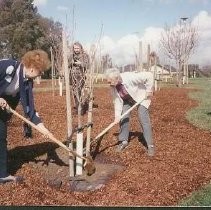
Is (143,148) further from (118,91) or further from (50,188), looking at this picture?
(50,188)

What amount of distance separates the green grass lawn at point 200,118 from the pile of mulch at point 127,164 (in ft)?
0.36

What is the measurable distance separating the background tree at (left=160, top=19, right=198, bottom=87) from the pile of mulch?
1110 mm

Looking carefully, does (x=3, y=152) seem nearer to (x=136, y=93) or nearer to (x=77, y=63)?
(x=77, y=63)

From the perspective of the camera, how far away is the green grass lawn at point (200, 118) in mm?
4201

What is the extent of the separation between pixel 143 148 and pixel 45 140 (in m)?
1.28

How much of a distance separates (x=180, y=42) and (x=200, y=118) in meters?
2.78

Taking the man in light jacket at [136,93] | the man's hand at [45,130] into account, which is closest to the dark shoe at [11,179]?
the man's hand at [45,130]

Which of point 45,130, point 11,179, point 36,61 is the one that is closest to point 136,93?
point 45,130

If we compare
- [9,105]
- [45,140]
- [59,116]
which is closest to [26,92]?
[9,105]

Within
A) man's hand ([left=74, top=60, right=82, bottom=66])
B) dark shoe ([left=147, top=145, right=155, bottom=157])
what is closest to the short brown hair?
man's hand ([left=74, top=60, right=82, bottom=66])

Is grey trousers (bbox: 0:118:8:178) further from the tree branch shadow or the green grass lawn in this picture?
the green grass lawn

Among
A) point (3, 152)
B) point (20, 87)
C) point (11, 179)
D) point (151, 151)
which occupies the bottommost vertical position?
point (11, 179)

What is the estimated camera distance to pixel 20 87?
439 centimetres

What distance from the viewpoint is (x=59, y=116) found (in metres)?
7.32
